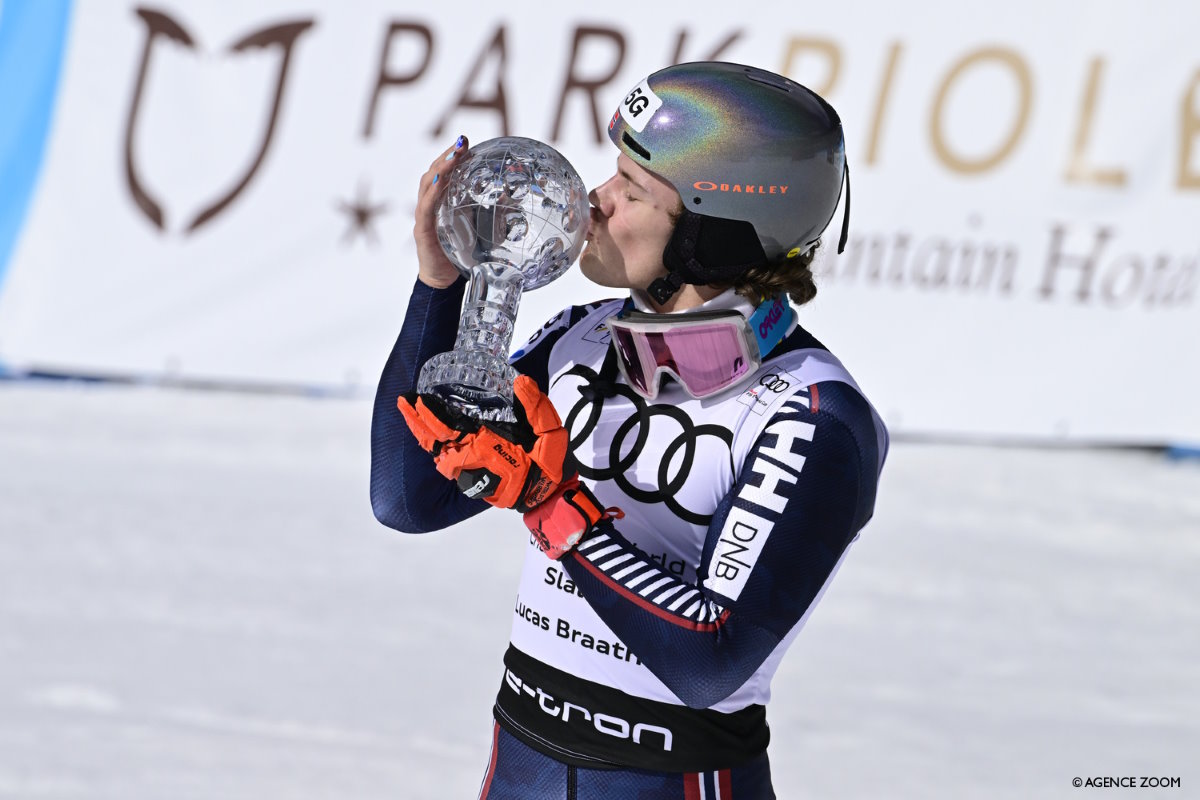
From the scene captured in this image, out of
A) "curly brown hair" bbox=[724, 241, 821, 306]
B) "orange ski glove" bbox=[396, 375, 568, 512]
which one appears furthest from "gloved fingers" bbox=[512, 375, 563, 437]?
"curly brown hair" bbox=[724, 241, 821, 306]

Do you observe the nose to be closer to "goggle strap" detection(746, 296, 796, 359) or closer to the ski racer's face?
the ski racer's face

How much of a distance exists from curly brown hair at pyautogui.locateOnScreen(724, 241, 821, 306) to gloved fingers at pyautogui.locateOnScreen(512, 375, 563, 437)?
348 mm

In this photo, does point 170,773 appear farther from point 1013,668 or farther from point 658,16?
point 658,16

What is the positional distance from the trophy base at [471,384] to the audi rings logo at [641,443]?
0.81ft

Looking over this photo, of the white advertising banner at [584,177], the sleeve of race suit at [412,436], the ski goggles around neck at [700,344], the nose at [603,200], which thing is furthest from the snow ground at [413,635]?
the nose at [603,200]

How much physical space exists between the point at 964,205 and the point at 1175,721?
3.32 m

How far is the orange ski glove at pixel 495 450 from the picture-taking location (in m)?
1.64

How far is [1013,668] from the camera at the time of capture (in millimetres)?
4188

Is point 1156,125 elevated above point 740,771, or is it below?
above

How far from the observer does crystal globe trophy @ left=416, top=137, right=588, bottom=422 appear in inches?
69.7

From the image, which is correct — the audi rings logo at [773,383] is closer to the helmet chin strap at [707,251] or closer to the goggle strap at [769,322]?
the goggle strap at [769,322]

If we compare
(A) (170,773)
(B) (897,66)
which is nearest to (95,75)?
(B) (897,66)

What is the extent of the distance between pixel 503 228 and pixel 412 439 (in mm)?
311

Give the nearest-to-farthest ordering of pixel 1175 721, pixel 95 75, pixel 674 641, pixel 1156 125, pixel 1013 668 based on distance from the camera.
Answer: pixel 674 641 < pixel 1175 721 < pixel 1013 668 < pixel 1156 125 < pixel 95 75
